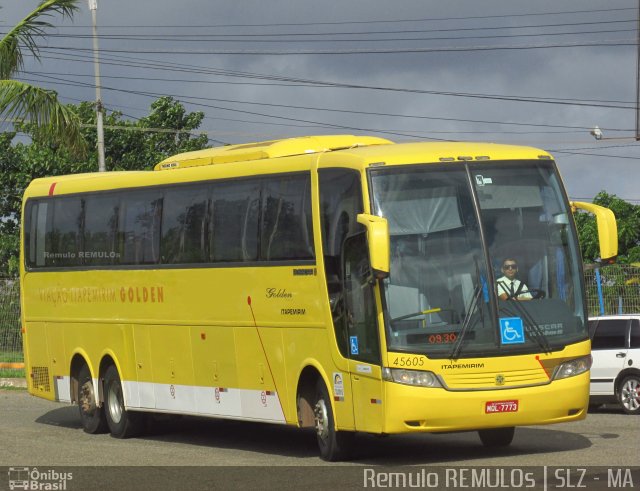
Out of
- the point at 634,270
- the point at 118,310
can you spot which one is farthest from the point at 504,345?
the point at 634,270

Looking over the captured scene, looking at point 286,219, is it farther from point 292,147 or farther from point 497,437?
point 497,437

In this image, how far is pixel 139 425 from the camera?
2019cm

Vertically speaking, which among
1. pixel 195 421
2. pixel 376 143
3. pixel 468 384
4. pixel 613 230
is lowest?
pixel 195 421

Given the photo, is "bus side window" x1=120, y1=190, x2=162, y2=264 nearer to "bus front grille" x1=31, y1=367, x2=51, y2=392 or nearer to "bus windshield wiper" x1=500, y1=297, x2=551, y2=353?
"bus front grille" x1=31, y1=367, x2=51, y2=392

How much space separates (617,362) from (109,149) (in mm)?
29277

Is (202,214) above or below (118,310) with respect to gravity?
above

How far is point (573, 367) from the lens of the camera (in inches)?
581

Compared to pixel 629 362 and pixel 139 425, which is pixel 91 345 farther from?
pixel 629 362

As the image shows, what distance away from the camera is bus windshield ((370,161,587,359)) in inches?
563

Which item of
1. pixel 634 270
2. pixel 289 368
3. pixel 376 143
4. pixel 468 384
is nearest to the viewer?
pixel 468 384

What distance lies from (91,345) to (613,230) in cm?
883

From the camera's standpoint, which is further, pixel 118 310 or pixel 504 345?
pixel 118 310

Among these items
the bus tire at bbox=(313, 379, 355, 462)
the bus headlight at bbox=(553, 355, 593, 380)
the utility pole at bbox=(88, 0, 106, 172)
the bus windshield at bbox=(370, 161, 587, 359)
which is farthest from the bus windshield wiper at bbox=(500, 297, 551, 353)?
the utility pole at bbox=(88, 0, 106, 172)

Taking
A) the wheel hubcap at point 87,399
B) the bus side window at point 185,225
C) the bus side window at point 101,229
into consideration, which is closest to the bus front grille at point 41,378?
the wheel hubcap at point 87,399
